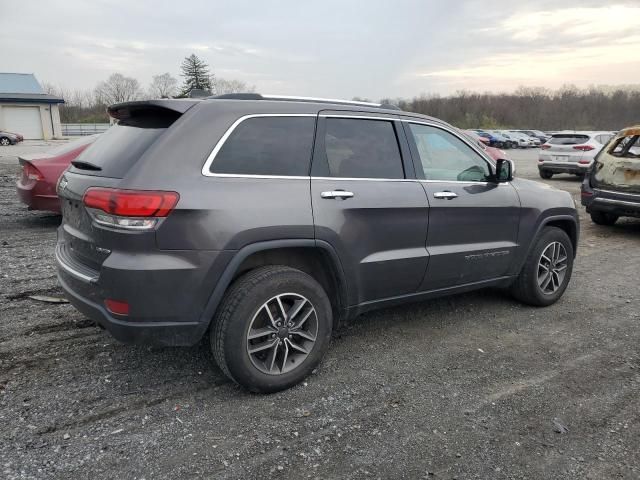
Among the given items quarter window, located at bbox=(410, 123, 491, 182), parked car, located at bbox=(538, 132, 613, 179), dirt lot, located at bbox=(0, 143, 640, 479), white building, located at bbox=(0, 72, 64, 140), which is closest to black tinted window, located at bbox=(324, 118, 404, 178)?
quarter window, located at bbox=(410, 123, 491, 182)

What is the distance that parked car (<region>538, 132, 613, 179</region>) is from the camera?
16.2 m

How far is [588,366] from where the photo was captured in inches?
146

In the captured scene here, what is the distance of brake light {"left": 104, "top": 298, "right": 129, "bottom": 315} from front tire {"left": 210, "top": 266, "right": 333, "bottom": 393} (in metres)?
0.52

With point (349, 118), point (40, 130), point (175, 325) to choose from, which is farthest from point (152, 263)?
point (40, 130)

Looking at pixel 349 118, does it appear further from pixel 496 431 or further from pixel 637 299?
pixel 637 299

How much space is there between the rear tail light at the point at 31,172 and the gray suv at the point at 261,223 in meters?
4.32

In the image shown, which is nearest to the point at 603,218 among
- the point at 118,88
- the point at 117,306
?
the point at 117,306

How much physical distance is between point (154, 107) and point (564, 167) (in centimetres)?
1630

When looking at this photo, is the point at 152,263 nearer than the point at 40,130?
Yes

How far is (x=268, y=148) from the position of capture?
3.22 meters

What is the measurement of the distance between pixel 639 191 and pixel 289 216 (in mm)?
6873

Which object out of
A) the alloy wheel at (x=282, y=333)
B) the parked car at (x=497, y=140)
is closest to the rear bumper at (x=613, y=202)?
the alloy wheel at (x=282, y=333)

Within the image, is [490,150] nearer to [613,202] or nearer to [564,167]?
[613,202]

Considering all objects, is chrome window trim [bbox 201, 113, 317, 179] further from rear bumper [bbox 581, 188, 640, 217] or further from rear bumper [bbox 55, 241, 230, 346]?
rear bumper [bbox 581, 188, 640, 217]
